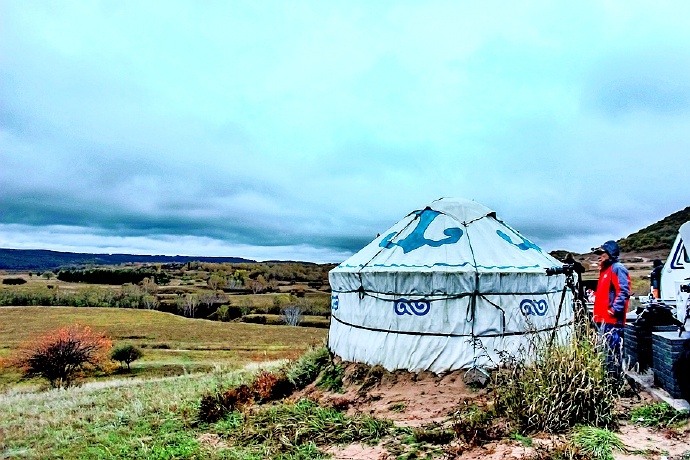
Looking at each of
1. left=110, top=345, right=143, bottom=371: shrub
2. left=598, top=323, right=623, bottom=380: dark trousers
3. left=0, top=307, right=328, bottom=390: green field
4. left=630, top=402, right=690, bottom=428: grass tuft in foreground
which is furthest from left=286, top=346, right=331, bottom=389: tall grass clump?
left=110, top=345, right=143, bottom=371: shrub

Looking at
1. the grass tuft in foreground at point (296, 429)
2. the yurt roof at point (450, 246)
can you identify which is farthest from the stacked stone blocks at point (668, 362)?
the grass tuft in foreground at point (296, 429)

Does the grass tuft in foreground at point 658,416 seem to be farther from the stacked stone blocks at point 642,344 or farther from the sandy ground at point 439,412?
the stacked stone blocks at point 642,344

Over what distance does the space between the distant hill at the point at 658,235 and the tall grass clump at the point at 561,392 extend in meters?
33.4

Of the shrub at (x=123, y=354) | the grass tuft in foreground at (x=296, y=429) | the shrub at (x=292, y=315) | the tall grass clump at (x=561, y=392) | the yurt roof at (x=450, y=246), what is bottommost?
the shrub at (x=123, y=354)

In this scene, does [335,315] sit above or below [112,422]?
above

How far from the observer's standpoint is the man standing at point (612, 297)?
17.0 ft

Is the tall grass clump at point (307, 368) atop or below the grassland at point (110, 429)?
atop

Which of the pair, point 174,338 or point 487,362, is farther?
point 174,338

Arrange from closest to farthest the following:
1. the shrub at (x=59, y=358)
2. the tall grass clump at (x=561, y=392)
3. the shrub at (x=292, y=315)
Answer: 1. the tall grass clump at (x=561, y=392)
2. the shrub at (x=59, y=358)
3. the shrub at (x=292, y=315)

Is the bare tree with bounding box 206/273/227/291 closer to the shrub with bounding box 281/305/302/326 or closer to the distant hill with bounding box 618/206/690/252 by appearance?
the shrub with bounding box 281/305/302/326

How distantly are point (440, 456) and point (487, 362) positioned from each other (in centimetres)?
246

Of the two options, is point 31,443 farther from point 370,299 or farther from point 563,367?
point 563,367

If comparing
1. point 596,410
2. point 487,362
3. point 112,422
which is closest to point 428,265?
point 487,362

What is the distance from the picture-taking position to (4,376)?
72.0 feet
